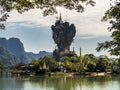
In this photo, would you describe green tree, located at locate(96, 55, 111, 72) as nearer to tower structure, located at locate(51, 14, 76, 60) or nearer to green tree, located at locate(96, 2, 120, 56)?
tower structure, located at locate(51, 14, 76, 60)

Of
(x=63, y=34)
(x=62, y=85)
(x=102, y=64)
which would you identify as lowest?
(x=62, y=85)

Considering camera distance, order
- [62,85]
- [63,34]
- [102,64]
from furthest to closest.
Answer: [63,34], [102,64], [62,85]

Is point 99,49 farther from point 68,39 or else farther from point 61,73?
point 68,39

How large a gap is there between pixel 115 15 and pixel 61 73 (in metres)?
98.6

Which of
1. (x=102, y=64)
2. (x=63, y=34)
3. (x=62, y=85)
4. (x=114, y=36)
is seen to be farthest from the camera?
(x=63, y=34)

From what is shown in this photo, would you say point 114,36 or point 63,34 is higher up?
point 63,34

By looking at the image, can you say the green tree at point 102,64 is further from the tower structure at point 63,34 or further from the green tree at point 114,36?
the green tree at point 114,36

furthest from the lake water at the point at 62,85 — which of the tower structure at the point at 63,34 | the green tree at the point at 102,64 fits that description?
the tower structure at the point at 63,34

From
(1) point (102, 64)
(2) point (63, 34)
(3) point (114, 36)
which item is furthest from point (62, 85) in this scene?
(2) point (63, 34)

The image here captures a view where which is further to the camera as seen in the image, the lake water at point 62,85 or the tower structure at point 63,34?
the tower structure at point 63,34

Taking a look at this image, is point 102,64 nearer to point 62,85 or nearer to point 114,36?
point 62,85

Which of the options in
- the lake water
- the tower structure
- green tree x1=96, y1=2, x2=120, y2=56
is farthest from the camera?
the tower structure

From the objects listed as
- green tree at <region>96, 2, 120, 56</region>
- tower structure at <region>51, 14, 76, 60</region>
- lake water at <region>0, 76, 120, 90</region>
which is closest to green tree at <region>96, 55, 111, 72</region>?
lake water at <region>0, 76, 120, 90</region>

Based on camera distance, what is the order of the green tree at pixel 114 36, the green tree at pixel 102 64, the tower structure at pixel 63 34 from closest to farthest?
the green tree at pixel 114 36
the green tree at pixel 102 64
the tower structure at pixel 63 34
